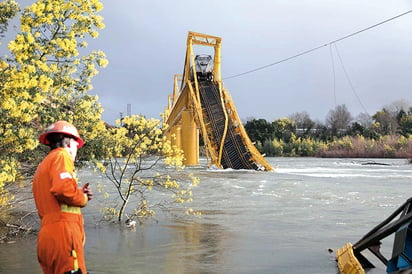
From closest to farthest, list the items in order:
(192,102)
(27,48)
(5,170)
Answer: (5,170)
(27,48)
(192,102)

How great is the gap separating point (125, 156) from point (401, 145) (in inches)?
2274

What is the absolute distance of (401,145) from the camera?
205 feet

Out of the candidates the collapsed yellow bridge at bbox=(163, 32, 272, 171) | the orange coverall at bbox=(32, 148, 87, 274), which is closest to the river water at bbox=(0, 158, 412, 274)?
the orange coverall at bbox=(32, 148, 87, 274)

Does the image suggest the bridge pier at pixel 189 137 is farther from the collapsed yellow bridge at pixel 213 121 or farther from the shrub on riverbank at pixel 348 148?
the shrub on riverbank at pixel 348 148

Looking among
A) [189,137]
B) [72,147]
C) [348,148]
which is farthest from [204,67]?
[72,147]

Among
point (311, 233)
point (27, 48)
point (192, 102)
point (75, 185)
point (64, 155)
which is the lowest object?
point (311, 233)

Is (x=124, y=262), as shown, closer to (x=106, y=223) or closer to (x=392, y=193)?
(x=106, y=223)

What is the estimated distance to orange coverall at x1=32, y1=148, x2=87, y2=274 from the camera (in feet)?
11.7

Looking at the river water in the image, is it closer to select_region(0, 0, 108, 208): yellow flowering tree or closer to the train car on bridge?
select_region(0, 0, 108, 208): yellow flowering tree

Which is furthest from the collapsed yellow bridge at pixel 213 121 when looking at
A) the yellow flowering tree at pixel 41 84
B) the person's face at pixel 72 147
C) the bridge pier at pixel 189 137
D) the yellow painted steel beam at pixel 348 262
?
the person's face at pixel 72 147

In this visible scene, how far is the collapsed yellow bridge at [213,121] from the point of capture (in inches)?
1447

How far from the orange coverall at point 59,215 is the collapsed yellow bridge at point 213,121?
2865cm

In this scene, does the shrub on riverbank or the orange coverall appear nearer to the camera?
the orange coverall

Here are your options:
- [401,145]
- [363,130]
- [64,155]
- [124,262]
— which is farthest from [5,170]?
[363,130]
